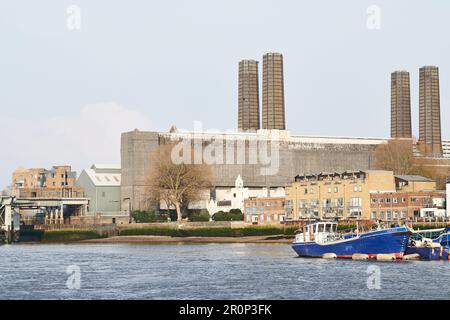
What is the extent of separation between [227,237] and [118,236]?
75.5 feet

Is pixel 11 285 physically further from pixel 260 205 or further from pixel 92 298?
pixel 260 205

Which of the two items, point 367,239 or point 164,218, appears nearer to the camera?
point 367,239

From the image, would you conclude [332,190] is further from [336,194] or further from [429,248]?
[429,248]

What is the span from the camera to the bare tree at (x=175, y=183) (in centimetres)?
18462

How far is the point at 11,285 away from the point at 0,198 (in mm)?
101750

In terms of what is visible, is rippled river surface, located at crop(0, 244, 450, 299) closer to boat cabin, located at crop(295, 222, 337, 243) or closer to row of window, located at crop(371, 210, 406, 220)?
boat cabin, located at crop(295, 222, 337, 243)

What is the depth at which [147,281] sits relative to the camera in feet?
247

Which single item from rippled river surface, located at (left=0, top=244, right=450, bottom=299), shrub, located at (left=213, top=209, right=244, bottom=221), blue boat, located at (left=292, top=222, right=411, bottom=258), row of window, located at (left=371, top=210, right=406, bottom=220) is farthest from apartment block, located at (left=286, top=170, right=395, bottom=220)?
rippled river surface, located at (left=0, top=244, right=450, bottom=299)

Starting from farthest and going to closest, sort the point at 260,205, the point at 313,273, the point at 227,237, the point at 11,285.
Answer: the point at 260,205, the point at 227,237, the point at 313,273, the point at 11,285

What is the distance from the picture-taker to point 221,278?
77438 mm

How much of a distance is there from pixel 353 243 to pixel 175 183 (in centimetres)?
9014

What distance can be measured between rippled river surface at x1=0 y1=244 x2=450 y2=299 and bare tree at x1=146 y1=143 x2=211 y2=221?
78.1m

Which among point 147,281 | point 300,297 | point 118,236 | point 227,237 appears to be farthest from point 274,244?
point 300,297
